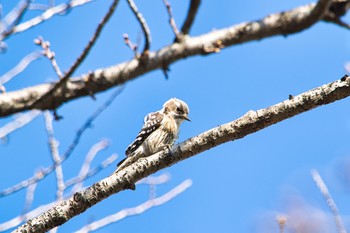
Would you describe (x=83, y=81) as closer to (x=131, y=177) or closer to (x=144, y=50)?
(x=144, y=50)

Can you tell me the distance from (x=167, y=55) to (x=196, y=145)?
9.25 ft

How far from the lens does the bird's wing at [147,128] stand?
7.71 m

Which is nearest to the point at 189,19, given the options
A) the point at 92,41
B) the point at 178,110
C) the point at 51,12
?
the point at 92,41

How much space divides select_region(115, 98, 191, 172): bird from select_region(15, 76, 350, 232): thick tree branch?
169cm

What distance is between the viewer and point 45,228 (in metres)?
4.92

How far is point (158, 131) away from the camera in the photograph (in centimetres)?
810

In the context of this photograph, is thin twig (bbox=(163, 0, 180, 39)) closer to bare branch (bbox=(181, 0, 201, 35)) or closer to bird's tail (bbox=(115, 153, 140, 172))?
bare branch (bbox=(181, 0, 201, 35))

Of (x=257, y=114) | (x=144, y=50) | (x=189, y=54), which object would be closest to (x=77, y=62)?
(x=144, y=50)

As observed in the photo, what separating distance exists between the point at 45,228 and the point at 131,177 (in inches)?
37.4

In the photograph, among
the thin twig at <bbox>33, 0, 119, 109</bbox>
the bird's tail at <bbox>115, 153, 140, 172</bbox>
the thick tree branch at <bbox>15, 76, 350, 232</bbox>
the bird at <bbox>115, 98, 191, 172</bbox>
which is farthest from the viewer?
the bird at <bbox>115, 98, 191, 172</bbox>

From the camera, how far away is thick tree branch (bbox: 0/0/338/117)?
2.33 meters

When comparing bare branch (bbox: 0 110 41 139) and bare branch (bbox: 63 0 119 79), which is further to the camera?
bare branch (bbox: 0 110 41 139)

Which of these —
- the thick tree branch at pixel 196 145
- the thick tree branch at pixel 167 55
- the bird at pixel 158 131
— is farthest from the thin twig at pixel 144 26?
the bird at pixel 158 131

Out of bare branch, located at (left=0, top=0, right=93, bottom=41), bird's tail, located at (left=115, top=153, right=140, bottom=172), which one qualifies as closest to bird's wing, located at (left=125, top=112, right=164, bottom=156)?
bird's tail, located at (left=115, top=153, right=140, bottom=172)
